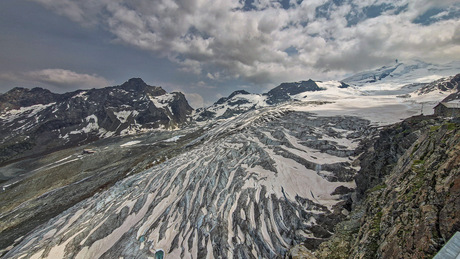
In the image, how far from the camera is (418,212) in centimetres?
1184

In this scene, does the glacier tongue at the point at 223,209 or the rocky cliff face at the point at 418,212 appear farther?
the glacier tongue at the point at 223,209

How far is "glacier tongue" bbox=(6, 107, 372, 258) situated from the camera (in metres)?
40.0

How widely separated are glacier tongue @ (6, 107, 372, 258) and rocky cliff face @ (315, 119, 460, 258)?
919 inches

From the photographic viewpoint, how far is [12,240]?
65438 mm

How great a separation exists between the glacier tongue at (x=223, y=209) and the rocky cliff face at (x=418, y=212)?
23.3 m

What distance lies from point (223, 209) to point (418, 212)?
40.2 metres

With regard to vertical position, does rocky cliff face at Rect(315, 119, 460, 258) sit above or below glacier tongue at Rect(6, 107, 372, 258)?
above

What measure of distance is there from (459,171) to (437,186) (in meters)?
1.49

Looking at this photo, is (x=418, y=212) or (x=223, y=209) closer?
(x=418, y=212)

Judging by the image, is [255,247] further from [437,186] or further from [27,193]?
[27,193]

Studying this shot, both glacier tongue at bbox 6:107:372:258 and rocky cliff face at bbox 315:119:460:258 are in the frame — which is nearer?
rocky cliff face at bbox 315:119:460:258

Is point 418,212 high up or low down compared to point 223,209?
up

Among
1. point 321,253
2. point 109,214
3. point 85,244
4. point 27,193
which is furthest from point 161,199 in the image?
point 27,193

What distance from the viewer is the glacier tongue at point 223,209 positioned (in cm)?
4000
